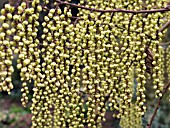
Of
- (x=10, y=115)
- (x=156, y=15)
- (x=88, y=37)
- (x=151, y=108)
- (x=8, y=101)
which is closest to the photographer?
(x=88, y=37)

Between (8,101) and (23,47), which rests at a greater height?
(23,47)

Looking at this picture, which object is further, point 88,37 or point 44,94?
point 44,94

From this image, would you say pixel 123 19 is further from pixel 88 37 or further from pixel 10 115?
pixel 10 115

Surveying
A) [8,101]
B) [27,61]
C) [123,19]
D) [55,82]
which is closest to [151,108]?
[123,19]

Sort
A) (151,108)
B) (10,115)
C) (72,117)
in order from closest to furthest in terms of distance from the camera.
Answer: (72,117) → (151,108) → (10,115)

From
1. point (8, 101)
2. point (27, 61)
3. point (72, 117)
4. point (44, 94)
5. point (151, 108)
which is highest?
point (27, 61)

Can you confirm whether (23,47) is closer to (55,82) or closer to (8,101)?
(55,82)

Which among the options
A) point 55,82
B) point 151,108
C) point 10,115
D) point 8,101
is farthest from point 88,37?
point 8,101
